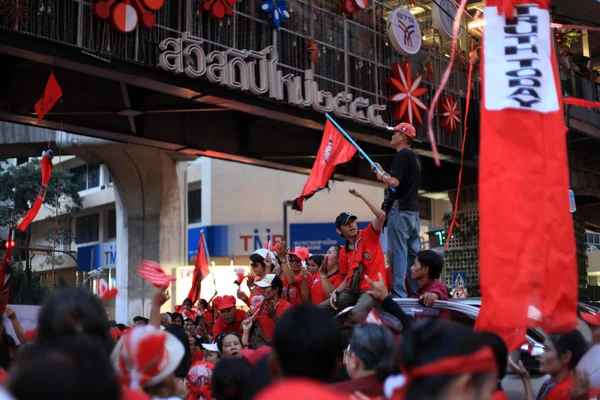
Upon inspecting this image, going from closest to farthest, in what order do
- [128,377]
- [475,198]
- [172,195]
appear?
[128,377], [475,198], [172,195]

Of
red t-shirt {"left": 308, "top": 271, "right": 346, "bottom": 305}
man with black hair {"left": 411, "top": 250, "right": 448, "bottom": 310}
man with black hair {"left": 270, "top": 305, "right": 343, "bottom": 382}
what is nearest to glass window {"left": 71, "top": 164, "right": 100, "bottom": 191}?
red t-shirt {"left": 308, "top": 271, "right": 346, "bottom": 305}

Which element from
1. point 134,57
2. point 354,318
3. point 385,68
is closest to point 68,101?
point 134,57

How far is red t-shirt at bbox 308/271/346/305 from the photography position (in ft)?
28.7

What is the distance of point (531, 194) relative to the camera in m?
4.82

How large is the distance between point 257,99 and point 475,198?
1111 centimetres

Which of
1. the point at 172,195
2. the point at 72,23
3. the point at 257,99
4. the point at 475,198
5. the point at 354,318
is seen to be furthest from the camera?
the point at 172,195

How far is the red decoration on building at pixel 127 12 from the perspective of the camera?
12.5 metres

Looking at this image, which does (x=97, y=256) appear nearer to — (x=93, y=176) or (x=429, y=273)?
(x=93, y=176)

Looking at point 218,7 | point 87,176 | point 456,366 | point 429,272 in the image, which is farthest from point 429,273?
point 87,176

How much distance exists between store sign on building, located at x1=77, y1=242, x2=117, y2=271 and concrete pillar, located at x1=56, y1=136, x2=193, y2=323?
17.3 m

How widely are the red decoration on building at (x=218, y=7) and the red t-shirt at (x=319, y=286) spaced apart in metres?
6.64

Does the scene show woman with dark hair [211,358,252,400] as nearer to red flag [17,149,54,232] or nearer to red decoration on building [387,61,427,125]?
red flag [17,149,54,232]

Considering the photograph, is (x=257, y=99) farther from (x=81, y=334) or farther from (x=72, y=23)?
(x=81, y=334)

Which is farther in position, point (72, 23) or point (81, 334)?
point (72, 23)
